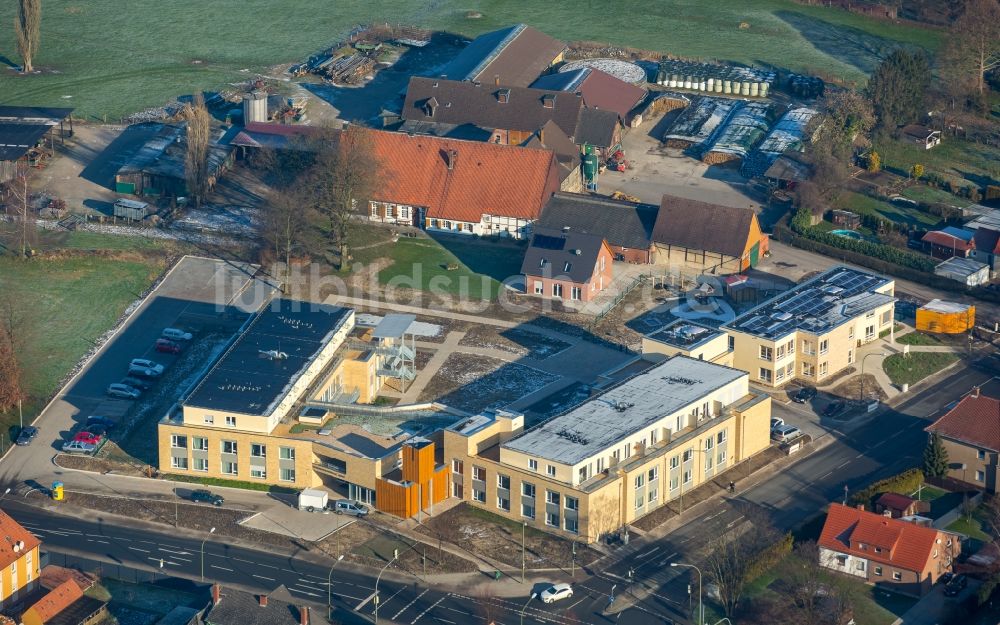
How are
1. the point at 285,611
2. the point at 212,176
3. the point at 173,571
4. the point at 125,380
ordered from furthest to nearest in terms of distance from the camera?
1. the point at 212,176
2. the point at 125,380
3. the point at 173,571
4. the point at 285,611

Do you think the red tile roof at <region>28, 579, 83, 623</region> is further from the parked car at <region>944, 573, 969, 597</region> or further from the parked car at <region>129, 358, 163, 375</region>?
the parked car at <region>944, 573, 969, 597</region>

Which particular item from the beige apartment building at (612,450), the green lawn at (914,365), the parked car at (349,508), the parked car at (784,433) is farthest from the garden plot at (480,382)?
the green lawn at (914,365)

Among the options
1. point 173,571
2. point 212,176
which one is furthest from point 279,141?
point 173,571

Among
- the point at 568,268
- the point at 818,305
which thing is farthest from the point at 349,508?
the point at 818,305

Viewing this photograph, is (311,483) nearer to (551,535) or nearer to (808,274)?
(551,535)

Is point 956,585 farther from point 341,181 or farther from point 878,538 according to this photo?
point 341,181

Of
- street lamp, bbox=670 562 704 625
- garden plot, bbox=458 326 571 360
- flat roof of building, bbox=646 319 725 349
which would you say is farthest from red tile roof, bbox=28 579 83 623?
flat roof of building, bbox=646 319 725 349
